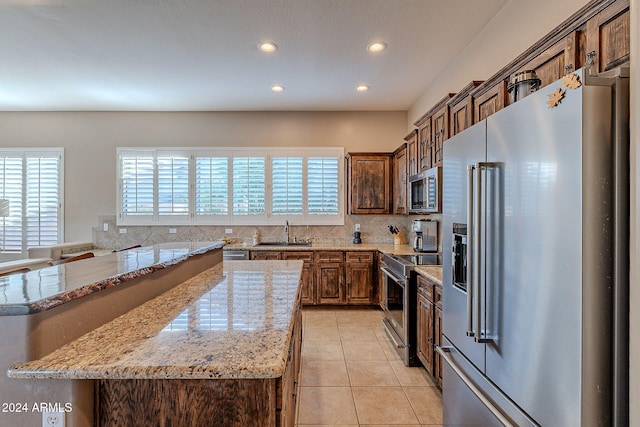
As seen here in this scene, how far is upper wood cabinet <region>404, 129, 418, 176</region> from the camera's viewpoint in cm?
345

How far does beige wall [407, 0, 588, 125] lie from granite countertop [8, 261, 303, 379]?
2.34 metres

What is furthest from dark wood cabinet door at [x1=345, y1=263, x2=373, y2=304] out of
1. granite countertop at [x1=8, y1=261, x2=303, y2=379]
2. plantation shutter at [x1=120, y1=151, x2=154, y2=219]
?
plantation shutter at [x1=120, y1=151, x2=154, y2=219]

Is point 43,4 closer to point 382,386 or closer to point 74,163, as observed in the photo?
point 74,163

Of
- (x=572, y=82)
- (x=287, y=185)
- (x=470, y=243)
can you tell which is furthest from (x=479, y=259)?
(x=287, y=185)

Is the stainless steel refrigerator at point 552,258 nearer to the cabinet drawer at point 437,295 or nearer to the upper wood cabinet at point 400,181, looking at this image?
the cabinet drawer at point 437,295

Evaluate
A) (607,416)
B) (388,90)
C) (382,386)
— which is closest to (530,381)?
(607,416)

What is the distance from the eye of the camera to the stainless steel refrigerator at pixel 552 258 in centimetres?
90

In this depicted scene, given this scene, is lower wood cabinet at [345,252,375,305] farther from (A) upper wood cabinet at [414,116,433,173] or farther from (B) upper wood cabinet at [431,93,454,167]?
(B) upper wood cabinet at [431,93,454,167]

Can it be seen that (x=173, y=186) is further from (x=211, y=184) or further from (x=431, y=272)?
(x=431, y=272)

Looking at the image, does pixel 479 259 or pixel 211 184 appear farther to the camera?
pixel 211 184

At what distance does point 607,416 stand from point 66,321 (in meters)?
1.71

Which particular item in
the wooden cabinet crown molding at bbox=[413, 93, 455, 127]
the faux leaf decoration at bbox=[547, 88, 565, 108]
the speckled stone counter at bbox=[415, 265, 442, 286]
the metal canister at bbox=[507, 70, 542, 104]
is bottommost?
the speckled stone counter at bbox=[415, 265, 442, 286]

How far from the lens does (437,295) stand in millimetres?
2229

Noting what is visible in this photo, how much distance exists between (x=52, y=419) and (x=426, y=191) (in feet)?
9.78
